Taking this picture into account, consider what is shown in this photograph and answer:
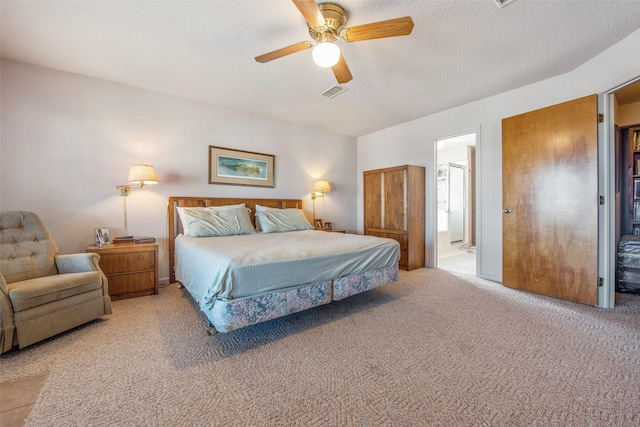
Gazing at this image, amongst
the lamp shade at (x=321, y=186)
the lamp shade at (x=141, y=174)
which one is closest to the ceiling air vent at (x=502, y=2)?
the lamp shade at (x=321, y=186)

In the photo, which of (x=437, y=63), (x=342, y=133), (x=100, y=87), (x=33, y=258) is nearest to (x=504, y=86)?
(x=437, y=63)

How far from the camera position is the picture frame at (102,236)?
298cm

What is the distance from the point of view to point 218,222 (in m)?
3.35

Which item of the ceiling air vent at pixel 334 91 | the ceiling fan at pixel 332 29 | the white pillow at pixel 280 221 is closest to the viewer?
the ceiling fan at pixel 332 29

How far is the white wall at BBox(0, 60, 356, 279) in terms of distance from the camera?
276 cm

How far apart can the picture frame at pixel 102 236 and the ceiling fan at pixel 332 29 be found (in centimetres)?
279

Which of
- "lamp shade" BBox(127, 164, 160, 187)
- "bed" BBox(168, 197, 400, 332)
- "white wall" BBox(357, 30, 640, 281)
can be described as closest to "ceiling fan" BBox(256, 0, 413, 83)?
"bed" BBox(168, 197, 400, 332)

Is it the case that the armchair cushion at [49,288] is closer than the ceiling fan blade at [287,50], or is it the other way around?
the armchair cushion at [49,288]

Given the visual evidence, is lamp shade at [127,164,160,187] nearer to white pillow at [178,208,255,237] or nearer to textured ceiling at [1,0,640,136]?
white pillow at [178,208,255,237]

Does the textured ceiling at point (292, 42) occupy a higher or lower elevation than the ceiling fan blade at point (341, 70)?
higher

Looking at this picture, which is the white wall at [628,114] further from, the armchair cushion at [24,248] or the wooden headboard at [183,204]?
the armchair cushion at [24,248]

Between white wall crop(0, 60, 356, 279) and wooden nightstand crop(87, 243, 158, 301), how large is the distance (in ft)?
1.59

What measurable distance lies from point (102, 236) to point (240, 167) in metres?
1.97

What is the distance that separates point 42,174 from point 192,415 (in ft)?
10.6
